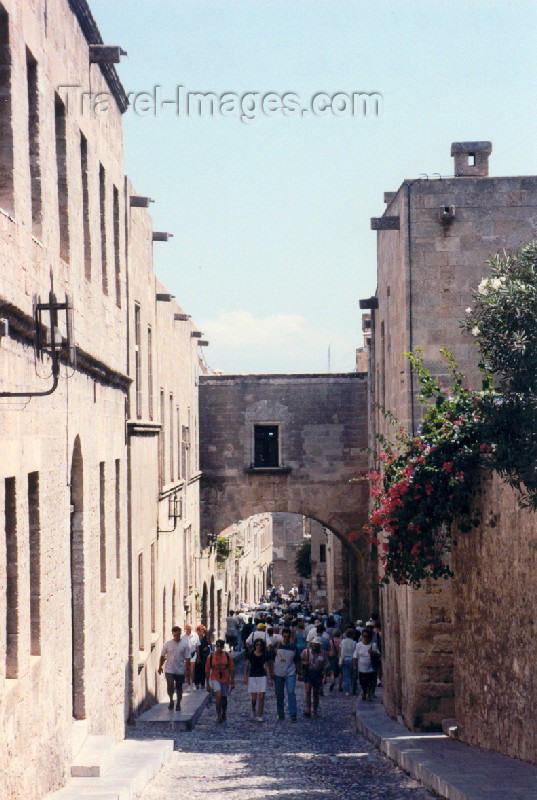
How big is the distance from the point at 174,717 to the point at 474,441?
6548mm

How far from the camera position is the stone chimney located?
56.6 feet

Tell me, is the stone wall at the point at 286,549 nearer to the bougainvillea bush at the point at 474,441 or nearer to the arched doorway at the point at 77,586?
the bougainvillea bush at the point at 474,441

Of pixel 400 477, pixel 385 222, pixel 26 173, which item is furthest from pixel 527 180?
pixel 26 173

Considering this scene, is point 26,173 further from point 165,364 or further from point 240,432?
point 240,432

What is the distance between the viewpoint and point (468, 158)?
17281 millimetres

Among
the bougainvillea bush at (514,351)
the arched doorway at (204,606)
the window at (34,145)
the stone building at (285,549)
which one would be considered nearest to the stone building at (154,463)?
the arched doorway at (204,606)

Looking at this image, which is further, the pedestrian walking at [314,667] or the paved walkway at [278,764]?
the pedestrian walking at [314,667]

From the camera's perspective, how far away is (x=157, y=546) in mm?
19938

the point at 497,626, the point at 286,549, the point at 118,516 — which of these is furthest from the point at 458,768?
the point at 286,549

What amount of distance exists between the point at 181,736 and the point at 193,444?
12.8 meters

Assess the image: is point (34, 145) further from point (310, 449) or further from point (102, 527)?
point (310, 449)

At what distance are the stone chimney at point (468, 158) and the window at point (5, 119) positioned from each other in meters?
10.3

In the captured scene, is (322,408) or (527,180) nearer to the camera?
(527,180)

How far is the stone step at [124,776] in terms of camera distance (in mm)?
8977
